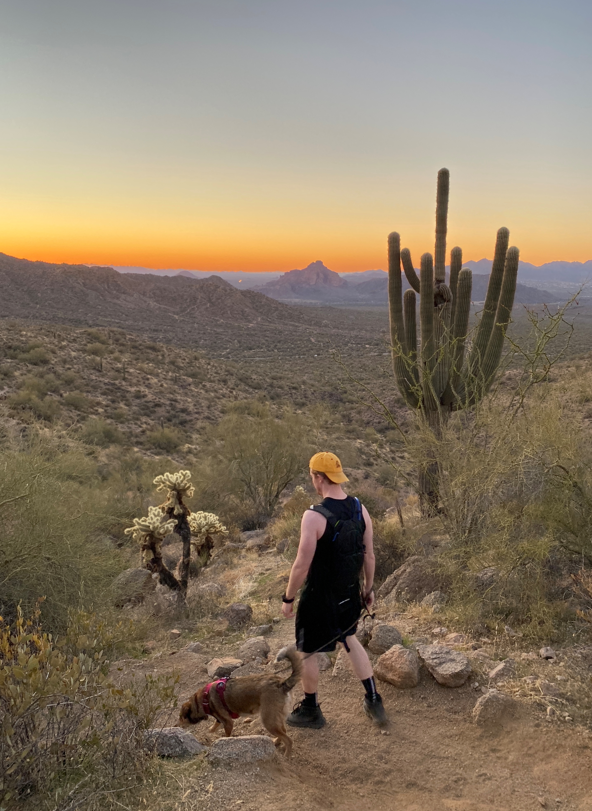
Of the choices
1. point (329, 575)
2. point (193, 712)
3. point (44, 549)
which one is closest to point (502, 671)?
point (329, 575)

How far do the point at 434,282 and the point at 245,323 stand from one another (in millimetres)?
73639

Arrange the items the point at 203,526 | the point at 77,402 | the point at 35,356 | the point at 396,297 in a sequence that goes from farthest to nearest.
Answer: the point at 35,356 < the point at 77,402 < the point at 396,297 < the point at 203,526

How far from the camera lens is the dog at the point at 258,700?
3.20 m

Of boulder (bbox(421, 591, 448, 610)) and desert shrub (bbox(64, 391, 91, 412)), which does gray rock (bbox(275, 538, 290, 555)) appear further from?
desert shrub (bbox(64, 391, 91, 412))

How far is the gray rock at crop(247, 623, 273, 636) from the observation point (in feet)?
Answer: 18.6

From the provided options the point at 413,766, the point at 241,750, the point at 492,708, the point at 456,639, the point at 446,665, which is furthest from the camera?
the point at 456,639

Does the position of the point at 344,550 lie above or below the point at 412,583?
above

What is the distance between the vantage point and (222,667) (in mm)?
4625

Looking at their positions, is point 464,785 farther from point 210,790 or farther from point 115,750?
point 115,750

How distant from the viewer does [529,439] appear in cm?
512

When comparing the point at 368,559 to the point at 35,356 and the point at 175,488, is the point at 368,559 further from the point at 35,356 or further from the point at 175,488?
the point at 35,356

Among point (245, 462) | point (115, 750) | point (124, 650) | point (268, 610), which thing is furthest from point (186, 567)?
point (245, 462)

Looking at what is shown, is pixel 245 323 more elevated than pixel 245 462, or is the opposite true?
pixel 245 323

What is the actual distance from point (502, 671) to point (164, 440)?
1665 cm
